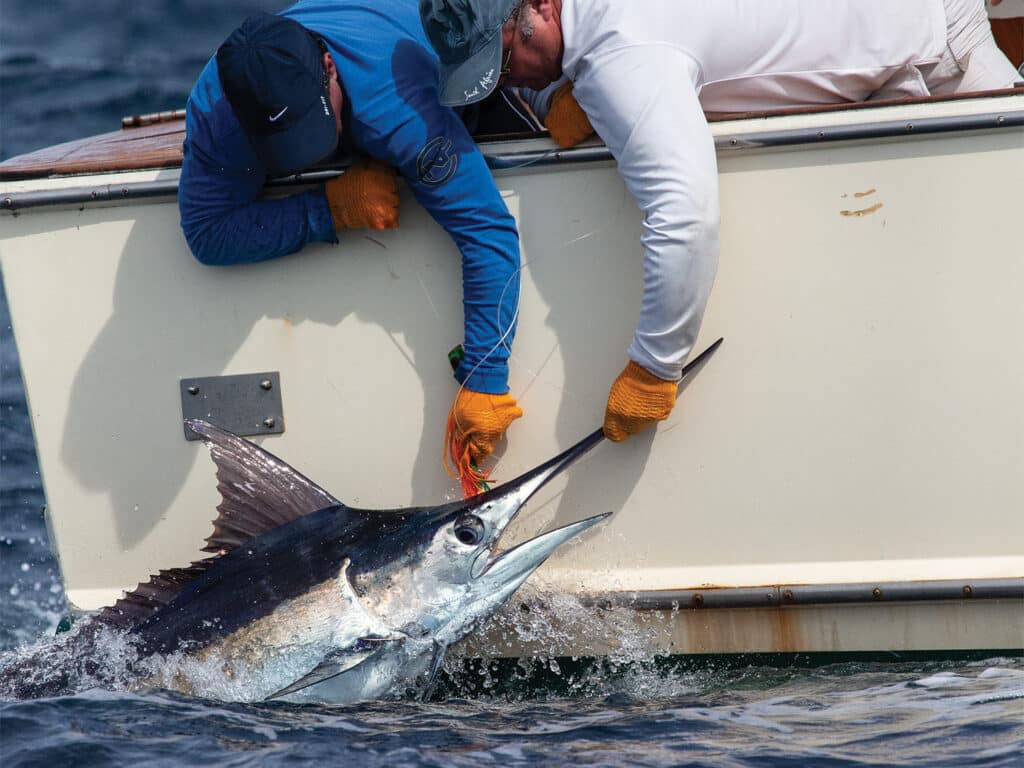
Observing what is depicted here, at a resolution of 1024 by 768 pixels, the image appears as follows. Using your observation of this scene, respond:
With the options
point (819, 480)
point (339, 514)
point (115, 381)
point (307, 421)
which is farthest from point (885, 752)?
point (115, 381)

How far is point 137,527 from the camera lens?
3.35 m

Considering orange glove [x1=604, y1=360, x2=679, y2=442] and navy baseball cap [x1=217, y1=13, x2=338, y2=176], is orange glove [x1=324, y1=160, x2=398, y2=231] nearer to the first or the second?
navy baseball cap [x1=217, y1=13, x2=338, y2=176]

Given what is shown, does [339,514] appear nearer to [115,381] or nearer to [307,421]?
[307,421]

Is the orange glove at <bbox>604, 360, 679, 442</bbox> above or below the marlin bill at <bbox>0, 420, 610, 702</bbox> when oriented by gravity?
above

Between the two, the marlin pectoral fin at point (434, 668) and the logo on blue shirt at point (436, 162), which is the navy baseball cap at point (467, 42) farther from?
the marlin pectoral fin at point (434, 668)

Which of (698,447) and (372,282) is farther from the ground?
(372,282)

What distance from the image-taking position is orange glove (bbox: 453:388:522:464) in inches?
120

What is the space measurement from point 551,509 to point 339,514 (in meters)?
0.59

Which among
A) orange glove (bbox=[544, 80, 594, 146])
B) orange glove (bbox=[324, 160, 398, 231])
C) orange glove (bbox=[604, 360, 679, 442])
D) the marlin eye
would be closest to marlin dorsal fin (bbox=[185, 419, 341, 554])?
the marlin eye

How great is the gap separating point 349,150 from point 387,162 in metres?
0.15

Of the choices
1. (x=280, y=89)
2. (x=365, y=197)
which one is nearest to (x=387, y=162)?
(x=365, y=197)

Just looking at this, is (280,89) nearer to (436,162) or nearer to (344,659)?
(436,162)

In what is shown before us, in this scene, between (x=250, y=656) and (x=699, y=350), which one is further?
(x=699, y=350)

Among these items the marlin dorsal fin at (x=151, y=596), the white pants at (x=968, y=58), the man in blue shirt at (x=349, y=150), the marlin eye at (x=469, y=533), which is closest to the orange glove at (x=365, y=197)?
the man in blue shirt at (x=349, y=150)
